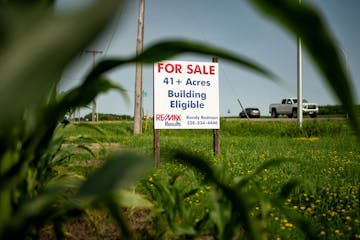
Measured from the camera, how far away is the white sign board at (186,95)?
21.0ft

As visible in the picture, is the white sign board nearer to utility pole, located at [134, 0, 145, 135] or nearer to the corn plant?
the corn plant

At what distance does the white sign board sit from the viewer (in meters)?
6.41

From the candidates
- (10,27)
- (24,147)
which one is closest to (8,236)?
(24,147)

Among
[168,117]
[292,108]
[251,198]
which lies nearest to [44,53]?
[251,198]

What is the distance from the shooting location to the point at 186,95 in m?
6.60

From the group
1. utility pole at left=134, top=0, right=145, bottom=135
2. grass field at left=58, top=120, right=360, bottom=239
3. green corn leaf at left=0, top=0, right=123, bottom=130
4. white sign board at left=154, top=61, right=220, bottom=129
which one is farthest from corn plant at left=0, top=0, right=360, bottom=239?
utility pole at left=134, top=0, right=145, bottom=135

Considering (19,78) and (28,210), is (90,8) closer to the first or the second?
(19,78)

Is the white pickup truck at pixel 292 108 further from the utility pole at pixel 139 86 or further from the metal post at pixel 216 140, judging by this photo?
the metal post at pixel 216 140

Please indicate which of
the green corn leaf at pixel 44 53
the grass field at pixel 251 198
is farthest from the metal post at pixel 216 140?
the green corn leaf at pixel 44 53

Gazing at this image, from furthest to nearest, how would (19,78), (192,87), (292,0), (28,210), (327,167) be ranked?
(192,87) < (327,167) < (28,210) < (292,0) < (19,78)

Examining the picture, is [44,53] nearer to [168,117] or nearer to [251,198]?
[251,198]

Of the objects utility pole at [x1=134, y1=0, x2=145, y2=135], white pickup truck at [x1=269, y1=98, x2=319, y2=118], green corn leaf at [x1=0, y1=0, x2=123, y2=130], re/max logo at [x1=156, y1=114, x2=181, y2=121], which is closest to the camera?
green corn leaf at [x1=0, y1=0, x2=123, y2=130]

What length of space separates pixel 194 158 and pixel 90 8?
1.90ft

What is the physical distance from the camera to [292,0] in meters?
0.42
